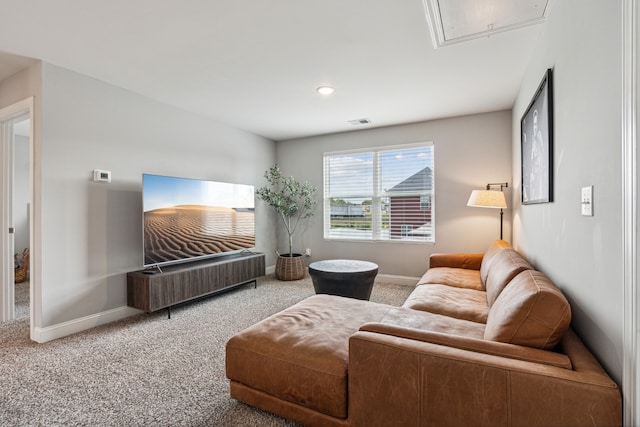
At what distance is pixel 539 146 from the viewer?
7.00 ft

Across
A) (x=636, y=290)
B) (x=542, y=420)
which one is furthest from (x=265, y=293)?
(x=636, y=290)

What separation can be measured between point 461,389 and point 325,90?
2.92 metres

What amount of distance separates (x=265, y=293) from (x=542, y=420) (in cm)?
340

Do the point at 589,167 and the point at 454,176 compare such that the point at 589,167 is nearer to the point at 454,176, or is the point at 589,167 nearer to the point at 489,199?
the point at 489,199

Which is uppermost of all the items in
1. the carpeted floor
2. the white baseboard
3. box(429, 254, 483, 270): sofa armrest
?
box(429, 254, 483, 270): sofa armrest

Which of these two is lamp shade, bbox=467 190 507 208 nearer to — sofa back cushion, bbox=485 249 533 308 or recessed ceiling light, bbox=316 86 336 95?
sofa back cushion, bbox=485 249 533 308

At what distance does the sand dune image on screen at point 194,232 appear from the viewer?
3.17m

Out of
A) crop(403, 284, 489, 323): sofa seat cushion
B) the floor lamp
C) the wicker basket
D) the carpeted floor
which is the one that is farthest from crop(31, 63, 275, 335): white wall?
the floor lamp

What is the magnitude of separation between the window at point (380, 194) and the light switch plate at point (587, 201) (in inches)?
121

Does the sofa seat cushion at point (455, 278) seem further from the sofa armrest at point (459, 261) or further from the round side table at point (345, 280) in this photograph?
the round side table at point (345, 280)

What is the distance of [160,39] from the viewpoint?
Answer: 228cm

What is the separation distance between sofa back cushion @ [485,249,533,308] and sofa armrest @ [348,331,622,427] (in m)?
0.91

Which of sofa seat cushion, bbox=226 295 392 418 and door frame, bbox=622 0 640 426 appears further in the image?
sofa seat cushion, bbox=226 295 392 418

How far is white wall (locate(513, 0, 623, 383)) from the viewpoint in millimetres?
1044
